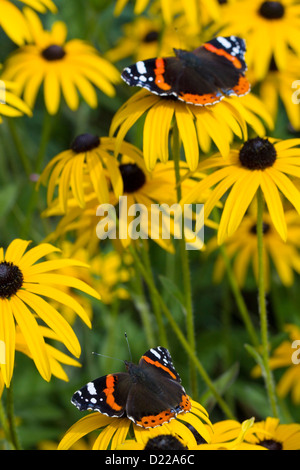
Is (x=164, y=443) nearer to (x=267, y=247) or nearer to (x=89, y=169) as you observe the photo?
(x=89, y=169)

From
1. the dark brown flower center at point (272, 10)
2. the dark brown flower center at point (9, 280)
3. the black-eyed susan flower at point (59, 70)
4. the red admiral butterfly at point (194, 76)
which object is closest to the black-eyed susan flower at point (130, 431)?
the dark brown flower center at point (9, 280)

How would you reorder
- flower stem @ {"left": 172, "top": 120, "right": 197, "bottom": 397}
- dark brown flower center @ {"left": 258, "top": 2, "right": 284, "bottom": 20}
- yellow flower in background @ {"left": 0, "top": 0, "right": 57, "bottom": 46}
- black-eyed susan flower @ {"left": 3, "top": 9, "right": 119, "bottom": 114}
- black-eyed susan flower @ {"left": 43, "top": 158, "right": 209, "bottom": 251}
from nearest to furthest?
flower stem @ {"left": 172, "top": 120, "right": 197, "bottom": 397} → black-eyed susan flower @ {"left": 43, "top": 158, "right": 209, "bottom": 251} → yellow flower in background @ {"left": 0, "top": 0, "right": 57, "bottom": 46} → black-eyed susan flower @ {"left": 3, "top": 9, "right": 119, "bottom": 114} → dark brown flower center @ {"left": 258, "top": 2, "right": 284, "bottom": 20}

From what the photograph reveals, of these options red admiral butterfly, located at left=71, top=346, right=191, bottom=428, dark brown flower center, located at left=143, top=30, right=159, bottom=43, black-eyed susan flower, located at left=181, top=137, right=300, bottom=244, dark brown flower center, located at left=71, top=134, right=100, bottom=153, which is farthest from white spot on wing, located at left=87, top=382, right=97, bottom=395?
dark brown flower center, located at left=143, top=30, right=159, bottom=43

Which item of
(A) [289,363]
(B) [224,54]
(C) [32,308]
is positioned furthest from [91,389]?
(A) [289,363]

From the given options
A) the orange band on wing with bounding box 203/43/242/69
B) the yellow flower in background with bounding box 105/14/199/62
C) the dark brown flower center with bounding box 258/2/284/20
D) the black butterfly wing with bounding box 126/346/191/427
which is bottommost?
the black butterfly wing with bounding box 126/346/191/427

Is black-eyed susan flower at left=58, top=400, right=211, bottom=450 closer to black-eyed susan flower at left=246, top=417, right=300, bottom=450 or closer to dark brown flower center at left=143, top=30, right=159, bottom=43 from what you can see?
black-eyed susan flower at left=246, top=417, right=300, bottom=450

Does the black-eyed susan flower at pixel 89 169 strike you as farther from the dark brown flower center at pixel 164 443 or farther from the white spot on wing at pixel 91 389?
the dark brown flower center at pixel 164 443

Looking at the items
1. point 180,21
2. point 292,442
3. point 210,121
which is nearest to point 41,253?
point 210,121

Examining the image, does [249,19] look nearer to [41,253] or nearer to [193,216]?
[193,216]
